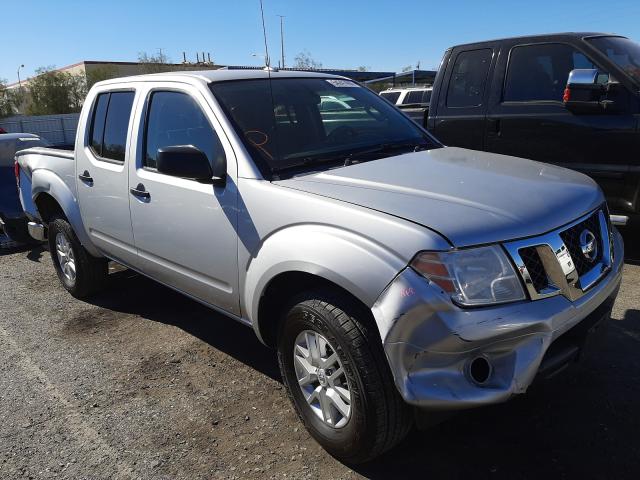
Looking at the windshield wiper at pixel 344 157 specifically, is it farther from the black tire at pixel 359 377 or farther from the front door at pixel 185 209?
the black tire at pixel 359 377

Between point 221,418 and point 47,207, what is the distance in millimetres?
3309

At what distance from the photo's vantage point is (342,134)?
135 inches

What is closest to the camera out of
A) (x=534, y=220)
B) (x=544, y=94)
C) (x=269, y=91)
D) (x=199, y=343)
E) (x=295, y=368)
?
(x=534, y=220)

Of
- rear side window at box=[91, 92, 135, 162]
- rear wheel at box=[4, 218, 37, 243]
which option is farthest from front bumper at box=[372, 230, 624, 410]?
rear wheel at box=[4, 218, 37, 243]

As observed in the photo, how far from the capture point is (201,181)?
3.17 metres

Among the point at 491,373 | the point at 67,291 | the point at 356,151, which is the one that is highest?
the point at 356,151

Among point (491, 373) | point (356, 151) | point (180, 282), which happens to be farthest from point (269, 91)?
point (491, 373)

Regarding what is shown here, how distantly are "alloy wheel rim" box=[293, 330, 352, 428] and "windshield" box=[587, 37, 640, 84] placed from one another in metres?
3.94

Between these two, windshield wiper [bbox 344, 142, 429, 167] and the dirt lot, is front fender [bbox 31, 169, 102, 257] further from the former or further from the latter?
windshield wiper [bbox 344, 142, 429, 167]

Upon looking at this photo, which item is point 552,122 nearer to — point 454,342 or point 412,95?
point 454,342

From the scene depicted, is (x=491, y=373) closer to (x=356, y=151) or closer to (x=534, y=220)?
(x=534, y=220)

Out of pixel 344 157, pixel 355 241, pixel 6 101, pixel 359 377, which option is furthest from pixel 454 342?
pixel 6 101

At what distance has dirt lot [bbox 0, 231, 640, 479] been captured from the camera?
265 centimetres

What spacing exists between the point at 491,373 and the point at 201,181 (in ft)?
6.18
